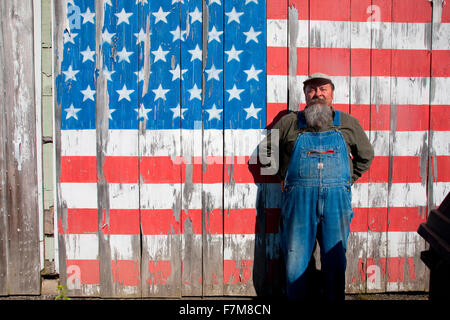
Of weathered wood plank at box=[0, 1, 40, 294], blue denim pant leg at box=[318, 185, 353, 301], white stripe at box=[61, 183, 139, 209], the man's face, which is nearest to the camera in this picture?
blue denim pant leg at box=[318, 185, 353, 301]

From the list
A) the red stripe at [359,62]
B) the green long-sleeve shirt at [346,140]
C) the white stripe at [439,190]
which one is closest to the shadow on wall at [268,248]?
the green long-sleeve shirt at [346,140]

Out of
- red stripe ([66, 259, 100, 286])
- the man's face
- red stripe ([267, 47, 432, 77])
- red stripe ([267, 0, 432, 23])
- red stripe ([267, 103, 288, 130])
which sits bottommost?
red stripe ([66, 259, 100, 286])

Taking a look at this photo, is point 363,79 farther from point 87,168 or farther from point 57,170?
point 57,170

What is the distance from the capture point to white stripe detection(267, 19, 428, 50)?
8.64ft

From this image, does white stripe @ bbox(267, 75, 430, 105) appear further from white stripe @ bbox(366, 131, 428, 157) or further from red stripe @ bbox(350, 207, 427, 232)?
red stripe @ bbox(350, 207, 427, 232)

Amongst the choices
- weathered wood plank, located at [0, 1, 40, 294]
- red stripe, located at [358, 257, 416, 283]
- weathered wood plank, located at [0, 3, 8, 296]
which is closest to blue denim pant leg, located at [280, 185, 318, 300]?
red stripe, located at [358, 257, 416, 283]

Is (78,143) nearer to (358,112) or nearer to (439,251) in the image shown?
(358,112)

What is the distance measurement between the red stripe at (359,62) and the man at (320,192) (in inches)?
18.8

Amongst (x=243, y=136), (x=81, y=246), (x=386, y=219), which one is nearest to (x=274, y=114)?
(x=243, y=136)

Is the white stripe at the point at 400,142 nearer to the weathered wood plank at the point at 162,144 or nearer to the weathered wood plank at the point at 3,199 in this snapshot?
the weathered wood plank at the point at 162,144

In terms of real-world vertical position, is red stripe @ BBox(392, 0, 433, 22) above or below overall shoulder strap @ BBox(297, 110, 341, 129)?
above

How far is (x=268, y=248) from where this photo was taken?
2713 millimetres

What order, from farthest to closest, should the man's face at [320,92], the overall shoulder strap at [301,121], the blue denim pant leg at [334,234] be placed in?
1. the man's face at [320,92]
2. the overall shoulder strap at [301,121]
3. the blue denim pant leg at [334,234]

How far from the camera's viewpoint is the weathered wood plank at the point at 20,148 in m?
2.55
